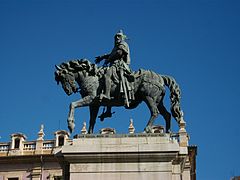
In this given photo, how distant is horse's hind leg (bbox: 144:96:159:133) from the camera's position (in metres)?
14.6

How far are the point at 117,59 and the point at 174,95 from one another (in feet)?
6.84

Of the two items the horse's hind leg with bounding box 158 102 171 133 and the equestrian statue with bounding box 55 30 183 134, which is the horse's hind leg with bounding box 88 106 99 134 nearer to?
the equestrian statue with bounding box 55 30 183 134

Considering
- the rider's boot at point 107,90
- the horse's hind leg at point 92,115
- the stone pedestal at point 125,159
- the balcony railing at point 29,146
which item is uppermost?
the balcony railing at point 29,146

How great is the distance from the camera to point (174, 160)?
45.4ft

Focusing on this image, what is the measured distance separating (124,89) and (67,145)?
7.64 feet

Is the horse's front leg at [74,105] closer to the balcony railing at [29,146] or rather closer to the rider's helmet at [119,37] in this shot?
the rider's helmet at [119,37]

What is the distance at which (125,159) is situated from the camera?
1370cm

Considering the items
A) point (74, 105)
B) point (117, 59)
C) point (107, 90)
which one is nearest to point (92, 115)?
point (74, 105)

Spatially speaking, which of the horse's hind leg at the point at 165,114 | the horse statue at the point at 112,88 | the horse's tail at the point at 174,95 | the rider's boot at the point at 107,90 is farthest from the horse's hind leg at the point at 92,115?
the horse's tail at the point at 174,95

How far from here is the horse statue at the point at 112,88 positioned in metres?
14.9

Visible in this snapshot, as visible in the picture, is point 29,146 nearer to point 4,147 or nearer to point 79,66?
point 4,147

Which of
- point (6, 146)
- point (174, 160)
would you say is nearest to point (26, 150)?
point (6, 146)

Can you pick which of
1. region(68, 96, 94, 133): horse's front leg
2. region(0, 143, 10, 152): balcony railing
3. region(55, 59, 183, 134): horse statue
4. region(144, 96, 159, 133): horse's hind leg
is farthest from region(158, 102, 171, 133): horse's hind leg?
region(0, 143, 10, 152): balcony railing

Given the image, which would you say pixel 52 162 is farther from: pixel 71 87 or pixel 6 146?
pixel 71 87
